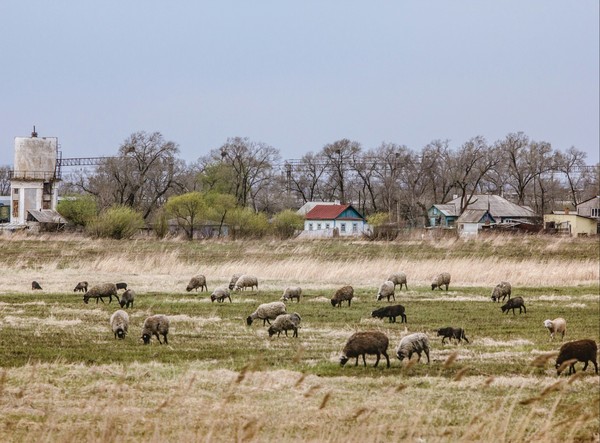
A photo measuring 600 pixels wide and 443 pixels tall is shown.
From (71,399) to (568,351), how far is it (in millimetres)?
8565

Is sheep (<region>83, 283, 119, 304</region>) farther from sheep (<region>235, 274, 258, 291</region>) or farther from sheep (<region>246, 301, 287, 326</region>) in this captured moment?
sheep (<region>246, 301, 287, 326</region>)

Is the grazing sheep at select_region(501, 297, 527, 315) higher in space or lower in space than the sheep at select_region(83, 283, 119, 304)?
higher

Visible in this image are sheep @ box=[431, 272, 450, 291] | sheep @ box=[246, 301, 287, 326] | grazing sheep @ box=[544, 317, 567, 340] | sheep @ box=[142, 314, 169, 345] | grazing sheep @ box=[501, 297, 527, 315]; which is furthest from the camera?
sheep @ box=[431, 272, 450, 291]

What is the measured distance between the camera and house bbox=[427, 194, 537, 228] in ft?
366

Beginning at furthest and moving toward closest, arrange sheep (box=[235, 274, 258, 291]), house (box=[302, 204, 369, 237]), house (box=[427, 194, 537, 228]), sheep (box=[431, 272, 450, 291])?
house (box=[427, 194, 537, 228]) → house (box=[302, 204, 369, 237]) → sheep (box=[431, 272, 450, 291]) → sheep (box=[235, 274, 258, 291])

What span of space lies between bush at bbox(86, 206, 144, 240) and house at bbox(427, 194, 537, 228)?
154 ft

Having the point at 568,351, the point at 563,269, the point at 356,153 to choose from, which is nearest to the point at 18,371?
the point at 568,351

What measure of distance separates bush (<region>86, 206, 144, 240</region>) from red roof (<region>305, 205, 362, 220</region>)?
1420 inches

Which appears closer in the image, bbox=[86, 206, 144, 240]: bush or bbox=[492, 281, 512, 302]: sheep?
bbox=[492, 281, 512, 302]: sheep

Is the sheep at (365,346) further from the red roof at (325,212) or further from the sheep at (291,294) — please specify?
the red roof at (325,212)

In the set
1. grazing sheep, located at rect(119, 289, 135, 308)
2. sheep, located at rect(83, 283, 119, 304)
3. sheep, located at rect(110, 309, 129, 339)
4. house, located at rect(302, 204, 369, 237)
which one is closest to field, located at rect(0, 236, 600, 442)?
sheep, located at rect(110, 309, 129, 339)

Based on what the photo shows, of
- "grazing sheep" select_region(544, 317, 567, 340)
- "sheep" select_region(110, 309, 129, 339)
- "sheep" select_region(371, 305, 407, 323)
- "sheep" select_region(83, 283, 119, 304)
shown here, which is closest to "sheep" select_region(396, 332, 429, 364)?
"grazing sheep" select_region(544, 317, 567, 340)

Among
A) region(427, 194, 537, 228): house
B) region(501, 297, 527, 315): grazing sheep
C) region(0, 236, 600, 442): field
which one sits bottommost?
region(0, 236, 600, 442): field

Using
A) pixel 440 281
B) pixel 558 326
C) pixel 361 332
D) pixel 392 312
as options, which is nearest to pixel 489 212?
pixel 440 281
